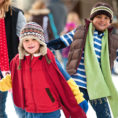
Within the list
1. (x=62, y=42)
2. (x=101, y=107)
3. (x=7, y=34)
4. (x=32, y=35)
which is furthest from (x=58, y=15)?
(x=32, y=35)

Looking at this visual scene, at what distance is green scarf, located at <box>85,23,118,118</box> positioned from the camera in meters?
2.72

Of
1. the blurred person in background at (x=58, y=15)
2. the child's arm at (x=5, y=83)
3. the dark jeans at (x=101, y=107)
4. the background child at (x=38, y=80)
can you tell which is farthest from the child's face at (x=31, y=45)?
the blurred person in background at (x=58, y=15)

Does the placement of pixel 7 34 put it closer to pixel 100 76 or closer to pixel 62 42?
pixel 62 42

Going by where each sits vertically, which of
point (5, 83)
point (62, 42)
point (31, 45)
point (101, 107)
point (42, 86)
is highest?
point (62, 42)

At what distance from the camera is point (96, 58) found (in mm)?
2781

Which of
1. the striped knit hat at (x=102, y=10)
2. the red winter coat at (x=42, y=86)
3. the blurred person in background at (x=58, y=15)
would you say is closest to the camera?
the red winter coat at (x=42, y=86)

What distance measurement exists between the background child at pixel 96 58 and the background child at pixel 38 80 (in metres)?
0.45

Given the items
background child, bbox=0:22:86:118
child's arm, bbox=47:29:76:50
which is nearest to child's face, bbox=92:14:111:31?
child's arm, bbox=47:29:76:50

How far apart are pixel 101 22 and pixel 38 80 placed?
3.26 ft

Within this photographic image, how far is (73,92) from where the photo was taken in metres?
2.37

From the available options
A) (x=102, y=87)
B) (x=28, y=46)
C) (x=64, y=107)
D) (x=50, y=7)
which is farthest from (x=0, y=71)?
(x=50, y=7)

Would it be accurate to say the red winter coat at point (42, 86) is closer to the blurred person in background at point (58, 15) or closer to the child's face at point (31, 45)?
the child's face at point (31, 45)

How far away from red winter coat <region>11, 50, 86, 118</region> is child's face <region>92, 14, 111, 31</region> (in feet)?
2.55

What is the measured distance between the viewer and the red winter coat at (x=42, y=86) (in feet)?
7.58
